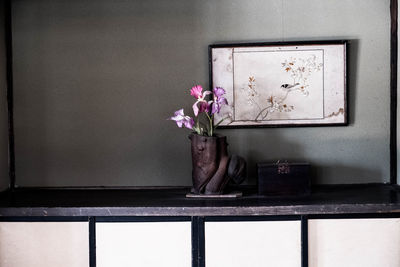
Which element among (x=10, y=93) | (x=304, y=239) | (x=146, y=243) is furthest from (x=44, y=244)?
(x=304, y=239)

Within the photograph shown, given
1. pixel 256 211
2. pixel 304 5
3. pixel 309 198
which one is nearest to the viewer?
pixel 256 211

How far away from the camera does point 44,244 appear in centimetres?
225

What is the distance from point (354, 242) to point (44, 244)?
173 cm

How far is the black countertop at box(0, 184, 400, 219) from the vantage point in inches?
85.4

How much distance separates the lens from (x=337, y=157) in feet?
9.16

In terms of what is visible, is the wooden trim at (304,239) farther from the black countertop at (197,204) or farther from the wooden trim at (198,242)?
the wooden trim at (198,242)

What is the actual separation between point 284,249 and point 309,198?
13.8 inches

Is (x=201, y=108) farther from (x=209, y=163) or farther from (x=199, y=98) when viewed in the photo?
(x=209, y=163)

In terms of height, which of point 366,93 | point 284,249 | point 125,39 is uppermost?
point 125,39

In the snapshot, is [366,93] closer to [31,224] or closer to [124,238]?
[124,238]

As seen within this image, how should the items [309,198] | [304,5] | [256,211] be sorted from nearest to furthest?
[256,211] < [309,198] < [304,5]

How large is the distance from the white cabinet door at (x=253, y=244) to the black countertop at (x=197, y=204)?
0.25 ft

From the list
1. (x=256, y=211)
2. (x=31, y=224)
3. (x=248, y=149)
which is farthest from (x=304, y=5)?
(x=31, y=224)

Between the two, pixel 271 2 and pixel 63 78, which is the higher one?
pixel 271 2
